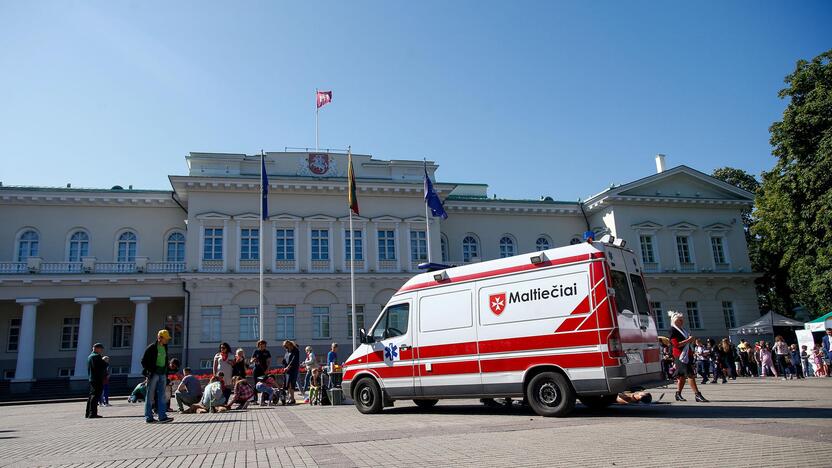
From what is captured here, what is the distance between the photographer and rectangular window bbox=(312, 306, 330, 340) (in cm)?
3050

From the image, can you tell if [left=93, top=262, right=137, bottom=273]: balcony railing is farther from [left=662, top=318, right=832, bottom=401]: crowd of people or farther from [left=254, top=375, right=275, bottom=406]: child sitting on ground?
[left=662, top=318, right=832, bottom=401]: crowd of people

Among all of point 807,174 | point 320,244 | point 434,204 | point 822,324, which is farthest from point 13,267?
point 807,174

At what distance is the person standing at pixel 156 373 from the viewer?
1204 centimetres

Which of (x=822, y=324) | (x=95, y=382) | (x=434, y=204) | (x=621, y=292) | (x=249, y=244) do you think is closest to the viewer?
(x=621, y=292)

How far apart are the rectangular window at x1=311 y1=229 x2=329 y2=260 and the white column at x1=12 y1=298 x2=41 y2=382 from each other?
1362 centimetres

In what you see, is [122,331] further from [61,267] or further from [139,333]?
[61,267]

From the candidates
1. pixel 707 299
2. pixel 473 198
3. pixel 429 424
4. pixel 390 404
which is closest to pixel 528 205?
pixel 473 198

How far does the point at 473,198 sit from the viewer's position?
37.2m

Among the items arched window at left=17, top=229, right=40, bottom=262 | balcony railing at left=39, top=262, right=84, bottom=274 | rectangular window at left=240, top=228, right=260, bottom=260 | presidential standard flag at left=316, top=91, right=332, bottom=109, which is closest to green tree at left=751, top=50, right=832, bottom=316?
presidential standard flag at left=316, top=91, right=332, bottom=109

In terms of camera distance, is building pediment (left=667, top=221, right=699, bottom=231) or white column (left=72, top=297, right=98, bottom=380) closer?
white column (left=72, top=297, right=98, bottom=380)

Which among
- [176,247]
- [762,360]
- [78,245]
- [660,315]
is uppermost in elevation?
[78,245]

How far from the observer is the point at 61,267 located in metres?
28.5

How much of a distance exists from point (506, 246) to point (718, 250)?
564 inches

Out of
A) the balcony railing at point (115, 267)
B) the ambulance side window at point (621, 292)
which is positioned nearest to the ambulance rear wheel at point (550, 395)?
the ambulance side window at point (621, 292)
